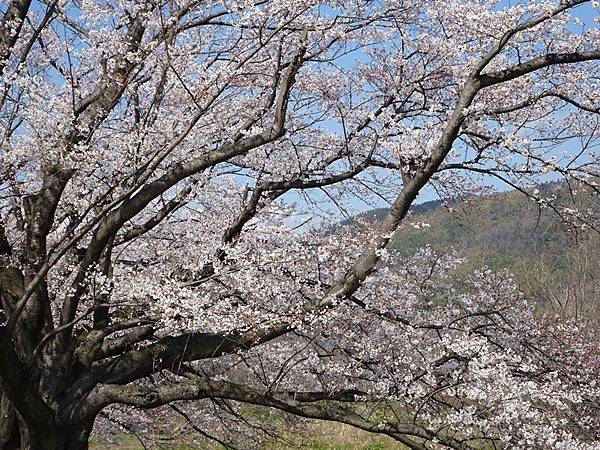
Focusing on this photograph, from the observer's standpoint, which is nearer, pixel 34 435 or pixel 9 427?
pixel 34 435

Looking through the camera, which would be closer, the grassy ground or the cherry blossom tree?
the cherry blossom tree

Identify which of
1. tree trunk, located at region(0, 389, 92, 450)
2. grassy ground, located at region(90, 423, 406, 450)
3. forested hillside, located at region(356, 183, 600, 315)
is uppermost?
forested hillside, located at region(356, 183, 600, 315)

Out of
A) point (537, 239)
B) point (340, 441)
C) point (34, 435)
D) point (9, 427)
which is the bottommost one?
point (34, 435)

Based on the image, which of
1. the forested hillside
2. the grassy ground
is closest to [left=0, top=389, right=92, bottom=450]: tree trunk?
the forested hillside

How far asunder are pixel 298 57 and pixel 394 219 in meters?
1.44

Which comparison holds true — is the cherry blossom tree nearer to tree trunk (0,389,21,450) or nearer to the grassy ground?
tree trunk (0,389,21,450)

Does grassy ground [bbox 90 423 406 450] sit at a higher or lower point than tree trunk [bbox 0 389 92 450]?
higher

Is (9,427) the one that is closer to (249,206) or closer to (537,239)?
(249,206)

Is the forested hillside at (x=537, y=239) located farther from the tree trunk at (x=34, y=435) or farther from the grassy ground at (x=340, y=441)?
the grassy ground at (x=340, y=441)

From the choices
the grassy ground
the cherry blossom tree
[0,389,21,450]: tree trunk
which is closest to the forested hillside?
the cherry blossom tree

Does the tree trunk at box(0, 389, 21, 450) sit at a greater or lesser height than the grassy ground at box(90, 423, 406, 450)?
lesser

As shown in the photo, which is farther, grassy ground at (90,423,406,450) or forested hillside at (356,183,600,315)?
grassy ground at (90,423,406,450)

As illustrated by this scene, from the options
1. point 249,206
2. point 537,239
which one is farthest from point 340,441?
point 249,206

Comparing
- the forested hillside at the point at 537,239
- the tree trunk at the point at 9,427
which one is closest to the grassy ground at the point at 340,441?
the forested hillside at the point at 537,239
